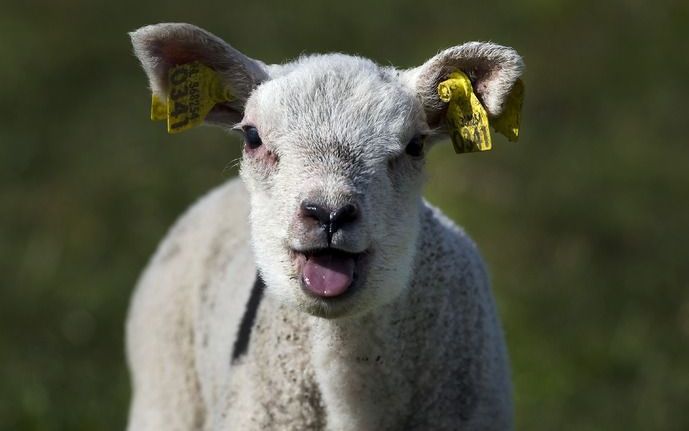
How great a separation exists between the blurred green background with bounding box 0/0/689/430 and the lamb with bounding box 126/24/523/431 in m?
1.24

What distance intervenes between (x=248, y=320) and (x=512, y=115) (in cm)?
122

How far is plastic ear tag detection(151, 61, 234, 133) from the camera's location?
14.5 ft

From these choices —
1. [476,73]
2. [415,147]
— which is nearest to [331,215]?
[415,147]

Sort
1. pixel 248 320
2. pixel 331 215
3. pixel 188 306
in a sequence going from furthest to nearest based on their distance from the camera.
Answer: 1. pixel 188 306
2. pixel 248 320
3. pixel 331 215

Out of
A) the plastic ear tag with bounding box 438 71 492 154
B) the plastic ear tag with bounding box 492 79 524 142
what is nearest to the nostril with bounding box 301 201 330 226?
the plastic ear tag with bounding box 438 71 492 154

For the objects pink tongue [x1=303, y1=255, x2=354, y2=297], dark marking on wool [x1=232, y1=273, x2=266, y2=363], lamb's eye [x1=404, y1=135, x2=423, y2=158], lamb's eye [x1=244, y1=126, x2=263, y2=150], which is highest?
lamb's eye [x1=404, y1=135, x2=423, y2=158]

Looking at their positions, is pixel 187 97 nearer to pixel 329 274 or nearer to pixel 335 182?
pixel 335 182

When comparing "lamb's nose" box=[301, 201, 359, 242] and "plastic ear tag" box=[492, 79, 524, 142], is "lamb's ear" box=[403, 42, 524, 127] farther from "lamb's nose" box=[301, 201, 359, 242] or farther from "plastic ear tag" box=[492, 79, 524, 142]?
"lamb's nose" box=[301, 201, 359, 242]

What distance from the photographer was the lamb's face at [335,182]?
3883mm

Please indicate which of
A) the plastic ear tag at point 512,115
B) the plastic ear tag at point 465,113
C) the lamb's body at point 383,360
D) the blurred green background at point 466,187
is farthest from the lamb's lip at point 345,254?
the blurred green background at point 466,187

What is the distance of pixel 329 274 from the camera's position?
389 centimetres

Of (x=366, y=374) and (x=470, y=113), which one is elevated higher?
(x=470, y=113)

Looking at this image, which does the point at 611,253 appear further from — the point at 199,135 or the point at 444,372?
the point at 444,372

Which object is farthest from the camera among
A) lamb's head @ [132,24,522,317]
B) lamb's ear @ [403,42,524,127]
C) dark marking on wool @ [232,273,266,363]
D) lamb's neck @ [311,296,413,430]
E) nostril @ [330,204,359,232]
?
dark marking on wool @ [232,273,266,363]
